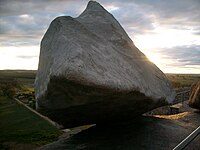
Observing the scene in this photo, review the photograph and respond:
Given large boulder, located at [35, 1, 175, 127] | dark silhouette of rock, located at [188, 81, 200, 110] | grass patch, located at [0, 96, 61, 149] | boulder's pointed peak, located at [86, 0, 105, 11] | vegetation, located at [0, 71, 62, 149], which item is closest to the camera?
large boulder, located at [35, 1, 175, 127]

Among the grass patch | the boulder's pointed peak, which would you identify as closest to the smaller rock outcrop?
the boulder's pointed peak

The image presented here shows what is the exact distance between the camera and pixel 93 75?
4.02 metres

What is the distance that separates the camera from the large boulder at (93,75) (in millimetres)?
4043

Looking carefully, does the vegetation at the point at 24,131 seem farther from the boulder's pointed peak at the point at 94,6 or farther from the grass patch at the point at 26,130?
the boulder's pointed peak at the point at 94,6

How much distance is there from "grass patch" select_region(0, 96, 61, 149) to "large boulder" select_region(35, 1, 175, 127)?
1116 centimetres

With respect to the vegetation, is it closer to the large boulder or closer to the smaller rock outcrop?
the smaller rock outcrop

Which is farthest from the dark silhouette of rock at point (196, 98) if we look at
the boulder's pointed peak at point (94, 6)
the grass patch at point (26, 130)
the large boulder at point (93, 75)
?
the grass patch at point (26, 130)

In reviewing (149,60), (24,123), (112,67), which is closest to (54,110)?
(112,67)

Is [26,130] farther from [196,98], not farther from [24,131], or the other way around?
[196,98]

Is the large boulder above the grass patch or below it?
above

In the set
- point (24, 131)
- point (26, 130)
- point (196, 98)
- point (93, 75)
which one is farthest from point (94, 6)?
point (26, 130)

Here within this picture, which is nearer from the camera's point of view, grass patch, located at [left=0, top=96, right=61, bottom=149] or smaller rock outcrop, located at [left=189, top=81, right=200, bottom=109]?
smaller rock outcrop, located at [left=189, top=81, right=200, bottom=109]

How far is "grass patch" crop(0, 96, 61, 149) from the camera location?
17.5m

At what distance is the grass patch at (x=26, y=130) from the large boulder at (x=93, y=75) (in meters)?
11.2
